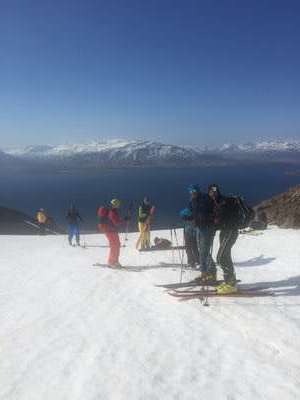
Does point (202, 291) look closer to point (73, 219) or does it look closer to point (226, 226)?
point (226, 226)

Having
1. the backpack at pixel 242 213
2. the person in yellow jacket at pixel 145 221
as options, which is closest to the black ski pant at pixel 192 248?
the backpack at pixel 242 213

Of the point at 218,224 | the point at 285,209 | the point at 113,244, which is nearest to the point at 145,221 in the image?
the point at 113,244

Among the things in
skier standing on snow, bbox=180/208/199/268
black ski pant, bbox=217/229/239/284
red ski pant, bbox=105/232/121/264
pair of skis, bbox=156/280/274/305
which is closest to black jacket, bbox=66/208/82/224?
red ski pant, bbox=105/232/121/264

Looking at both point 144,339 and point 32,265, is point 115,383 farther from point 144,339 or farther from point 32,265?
point 32,265

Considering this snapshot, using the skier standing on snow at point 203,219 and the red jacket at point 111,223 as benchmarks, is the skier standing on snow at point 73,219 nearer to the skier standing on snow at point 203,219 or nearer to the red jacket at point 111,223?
the red jacket at point 111,223

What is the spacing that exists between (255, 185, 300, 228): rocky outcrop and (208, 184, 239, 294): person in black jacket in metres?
15.6

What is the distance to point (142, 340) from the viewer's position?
744 cm

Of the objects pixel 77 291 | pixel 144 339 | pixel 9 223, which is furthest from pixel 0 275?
pixel 9 223

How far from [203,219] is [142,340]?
3.95m

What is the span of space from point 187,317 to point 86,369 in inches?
118

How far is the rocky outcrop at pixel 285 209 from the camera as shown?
80.3 ft

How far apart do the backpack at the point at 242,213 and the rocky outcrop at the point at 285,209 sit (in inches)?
619

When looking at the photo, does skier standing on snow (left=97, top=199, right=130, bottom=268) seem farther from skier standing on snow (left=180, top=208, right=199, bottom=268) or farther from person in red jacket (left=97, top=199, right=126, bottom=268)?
skier standing on snow (left=180, top=208, right=199, bottom=268)

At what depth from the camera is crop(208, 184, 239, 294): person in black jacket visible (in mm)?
9523
